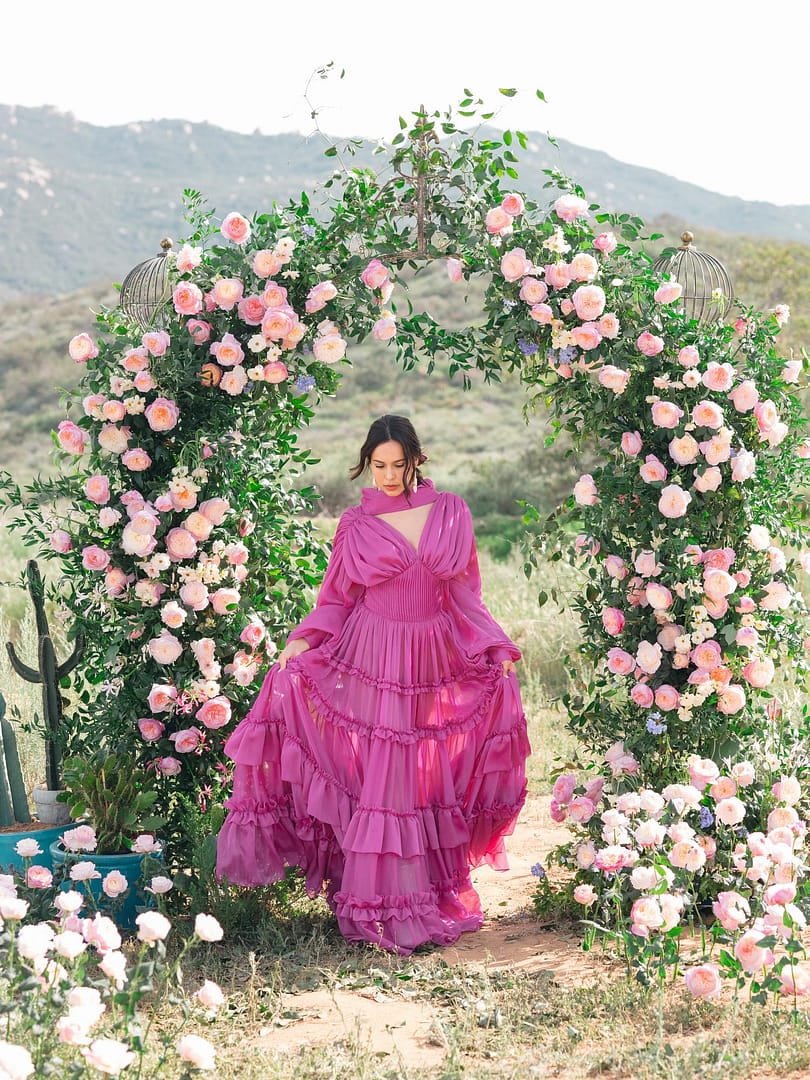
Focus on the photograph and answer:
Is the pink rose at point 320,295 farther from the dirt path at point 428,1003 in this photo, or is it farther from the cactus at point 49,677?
the dirt path at point 428,1003

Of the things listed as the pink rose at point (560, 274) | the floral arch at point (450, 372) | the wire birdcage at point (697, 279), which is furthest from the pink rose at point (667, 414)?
the pink rose at point (560, 274)

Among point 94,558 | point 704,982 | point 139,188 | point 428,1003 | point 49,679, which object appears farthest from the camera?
point 139,188

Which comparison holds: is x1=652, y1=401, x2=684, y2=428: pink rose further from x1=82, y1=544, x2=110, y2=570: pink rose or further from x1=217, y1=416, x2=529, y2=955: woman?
x1=82, y1=544, x2=110, y2=570: pink rose

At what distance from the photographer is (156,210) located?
70688 mm

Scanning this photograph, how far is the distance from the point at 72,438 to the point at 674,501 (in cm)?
238

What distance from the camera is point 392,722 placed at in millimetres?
4570

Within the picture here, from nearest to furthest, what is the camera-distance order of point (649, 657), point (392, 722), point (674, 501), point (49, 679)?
point (674, 501) < point (649, 657) < point (392, 722) < point (49, 679)

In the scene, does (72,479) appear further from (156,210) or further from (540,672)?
(156,210)

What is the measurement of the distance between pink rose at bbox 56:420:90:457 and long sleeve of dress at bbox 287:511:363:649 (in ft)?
3.65

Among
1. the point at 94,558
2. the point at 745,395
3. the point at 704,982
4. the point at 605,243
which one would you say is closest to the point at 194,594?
the point at 94,558

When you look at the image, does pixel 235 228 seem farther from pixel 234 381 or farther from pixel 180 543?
pixel 180 543

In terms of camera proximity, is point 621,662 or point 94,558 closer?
point 621,662

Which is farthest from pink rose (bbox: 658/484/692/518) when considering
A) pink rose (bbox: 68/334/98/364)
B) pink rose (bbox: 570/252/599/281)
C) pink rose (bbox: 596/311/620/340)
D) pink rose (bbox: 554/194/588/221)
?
pink rose (bbox: 68/334/98/364)

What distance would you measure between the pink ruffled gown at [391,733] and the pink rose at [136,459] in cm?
84
